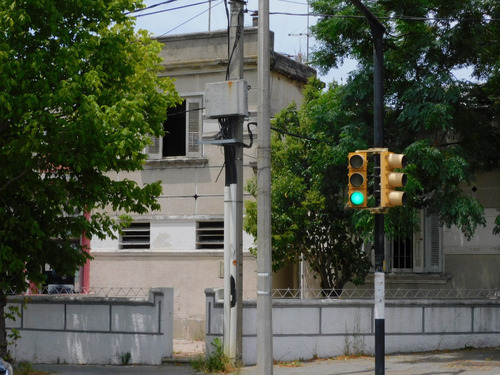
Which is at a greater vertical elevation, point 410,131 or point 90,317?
point 410,131

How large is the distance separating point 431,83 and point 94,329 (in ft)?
27.8

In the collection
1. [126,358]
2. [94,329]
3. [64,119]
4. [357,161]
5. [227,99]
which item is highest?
[227,99]

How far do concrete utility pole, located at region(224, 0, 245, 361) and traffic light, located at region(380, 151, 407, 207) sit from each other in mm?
3966

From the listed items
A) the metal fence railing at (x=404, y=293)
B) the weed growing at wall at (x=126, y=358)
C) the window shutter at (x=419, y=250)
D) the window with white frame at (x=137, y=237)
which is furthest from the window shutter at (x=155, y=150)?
the window shutter at (x=419, y=250)

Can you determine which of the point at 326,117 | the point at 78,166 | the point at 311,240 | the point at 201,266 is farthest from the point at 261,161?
the point at 201,266

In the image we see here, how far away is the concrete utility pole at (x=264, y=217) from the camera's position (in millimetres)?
13656

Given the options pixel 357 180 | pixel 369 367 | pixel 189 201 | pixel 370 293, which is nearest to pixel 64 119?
pixel 357 180

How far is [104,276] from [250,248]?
15.8ft

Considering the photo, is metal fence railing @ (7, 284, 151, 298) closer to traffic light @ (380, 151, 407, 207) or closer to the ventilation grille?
the ventilation grille

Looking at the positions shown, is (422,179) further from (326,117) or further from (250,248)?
(250,248)

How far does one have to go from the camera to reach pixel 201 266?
22.4m

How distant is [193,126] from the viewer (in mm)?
22828

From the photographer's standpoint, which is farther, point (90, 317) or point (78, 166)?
point (90, 317)

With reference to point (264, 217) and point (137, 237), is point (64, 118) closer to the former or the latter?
point (264, 217)
